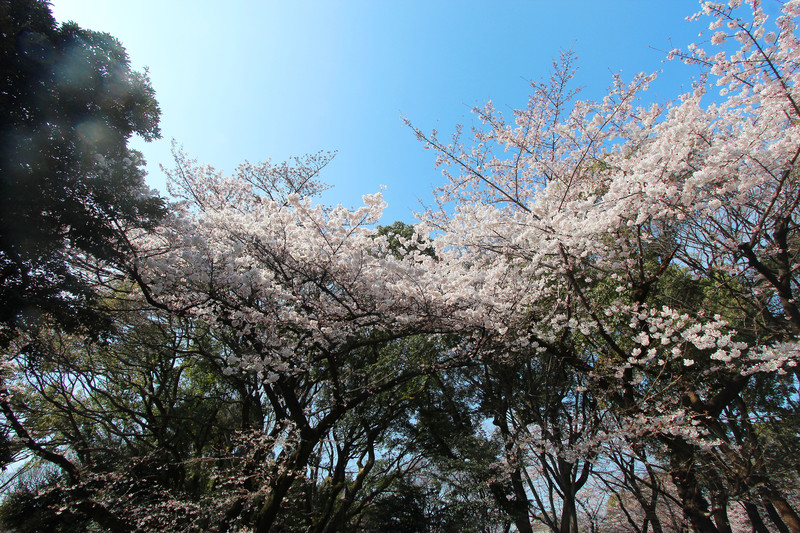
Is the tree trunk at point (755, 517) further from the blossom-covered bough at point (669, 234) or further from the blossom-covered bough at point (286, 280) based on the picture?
the blossom-covered bough at point (286, 280)

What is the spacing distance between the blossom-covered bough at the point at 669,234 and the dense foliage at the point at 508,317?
0.13 feet

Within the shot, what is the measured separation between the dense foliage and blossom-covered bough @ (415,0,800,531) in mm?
40

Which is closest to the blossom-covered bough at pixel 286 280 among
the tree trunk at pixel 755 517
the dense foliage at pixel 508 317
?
the dense foliage at pixel 508 317

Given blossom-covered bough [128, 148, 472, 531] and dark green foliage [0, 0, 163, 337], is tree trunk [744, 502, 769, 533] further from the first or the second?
dark green foliage [0, 0, 163, 337]

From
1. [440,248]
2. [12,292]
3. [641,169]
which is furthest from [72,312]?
[641,169]

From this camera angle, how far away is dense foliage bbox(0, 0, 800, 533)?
4180mm

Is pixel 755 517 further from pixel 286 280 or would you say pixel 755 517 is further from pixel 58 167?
pixel 58 167

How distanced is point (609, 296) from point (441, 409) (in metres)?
4.93

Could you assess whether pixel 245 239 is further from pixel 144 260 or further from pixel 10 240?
pixel 10 240

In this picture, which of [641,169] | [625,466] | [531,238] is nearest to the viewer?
[641,169]

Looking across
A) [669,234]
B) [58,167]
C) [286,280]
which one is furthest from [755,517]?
[58,167]

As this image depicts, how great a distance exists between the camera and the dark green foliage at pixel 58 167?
13.1 ft

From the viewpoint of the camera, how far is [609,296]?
7230mm

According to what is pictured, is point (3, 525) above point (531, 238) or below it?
below
